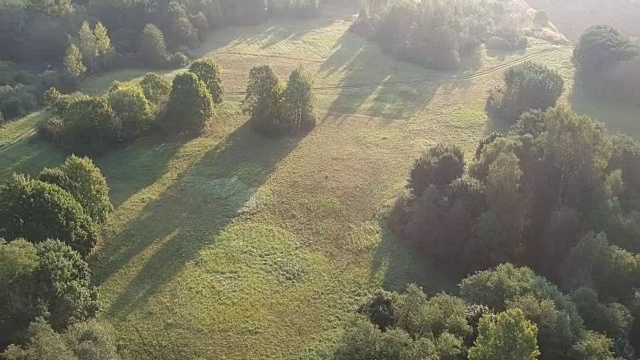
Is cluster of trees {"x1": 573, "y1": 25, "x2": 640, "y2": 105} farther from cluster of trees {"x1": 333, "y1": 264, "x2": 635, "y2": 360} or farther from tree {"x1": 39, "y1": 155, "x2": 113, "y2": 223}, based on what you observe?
tree {"x1": 39, "y1": 155, "x2": 113, "y2": 223}

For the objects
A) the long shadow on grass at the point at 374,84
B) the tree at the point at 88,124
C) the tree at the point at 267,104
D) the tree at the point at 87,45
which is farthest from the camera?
the tree at the point at 87,45

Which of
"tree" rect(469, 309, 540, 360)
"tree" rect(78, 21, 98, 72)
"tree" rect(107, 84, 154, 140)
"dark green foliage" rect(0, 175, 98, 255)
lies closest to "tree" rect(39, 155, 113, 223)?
"dark green foliage" rect(0, 175, 98, 255)

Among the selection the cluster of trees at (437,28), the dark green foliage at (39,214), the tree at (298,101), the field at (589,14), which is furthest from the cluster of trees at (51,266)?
the field at (589,14)

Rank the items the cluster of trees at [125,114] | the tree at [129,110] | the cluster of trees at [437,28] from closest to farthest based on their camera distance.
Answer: the cluster of trees at [125,114] < the tree at [129,110] < the cluster of trees at [437,28]

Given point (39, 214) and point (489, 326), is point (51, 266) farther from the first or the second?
point (489, 326)

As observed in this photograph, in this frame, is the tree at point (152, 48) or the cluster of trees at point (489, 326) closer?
the cluster of trees at point (489, 326)

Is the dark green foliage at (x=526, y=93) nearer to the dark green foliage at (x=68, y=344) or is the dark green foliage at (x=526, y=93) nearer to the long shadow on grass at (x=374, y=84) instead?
the long shadow on grass at (x=374, y=84)

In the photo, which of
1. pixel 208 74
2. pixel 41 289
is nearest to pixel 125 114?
pixel 208 74
